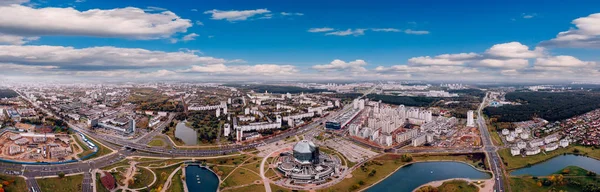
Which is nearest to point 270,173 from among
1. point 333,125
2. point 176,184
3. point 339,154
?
point 176,184

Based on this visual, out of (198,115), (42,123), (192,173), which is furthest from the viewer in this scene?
(198,115)

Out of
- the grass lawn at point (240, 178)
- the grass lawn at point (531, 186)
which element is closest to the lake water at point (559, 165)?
the grass lawn at point (531, 186)

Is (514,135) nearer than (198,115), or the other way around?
(514,135)

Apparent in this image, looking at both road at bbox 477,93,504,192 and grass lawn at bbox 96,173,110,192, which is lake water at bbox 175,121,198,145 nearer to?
grass lawn at bbox 96,173,110,192

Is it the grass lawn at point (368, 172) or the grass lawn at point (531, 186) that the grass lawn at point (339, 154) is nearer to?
the grass lawn at point (368, 172)

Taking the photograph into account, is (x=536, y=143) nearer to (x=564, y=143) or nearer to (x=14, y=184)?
(x=564, y=143)

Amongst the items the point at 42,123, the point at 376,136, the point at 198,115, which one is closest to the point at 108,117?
the point at 42,123

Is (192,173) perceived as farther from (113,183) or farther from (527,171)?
(527,171)
